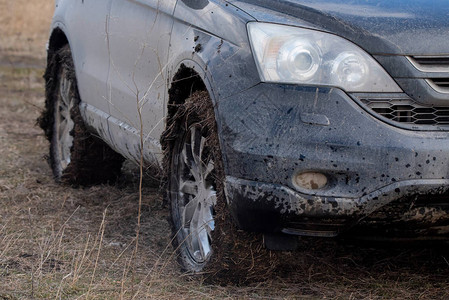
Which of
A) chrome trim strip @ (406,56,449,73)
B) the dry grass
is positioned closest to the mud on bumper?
chrome trim strip @ (406,56,449,73)

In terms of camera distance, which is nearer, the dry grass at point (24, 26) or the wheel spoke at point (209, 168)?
the wheel spoke at point (209, 168)

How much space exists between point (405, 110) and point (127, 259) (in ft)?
5.61

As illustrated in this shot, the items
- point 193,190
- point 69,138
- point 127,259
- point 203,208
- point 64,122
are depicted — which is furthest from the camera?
point 64,122

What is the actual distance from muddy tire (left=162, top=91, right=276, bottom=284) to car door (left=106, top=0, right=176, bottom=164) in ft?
0.62

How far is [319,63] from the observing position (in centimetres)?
342

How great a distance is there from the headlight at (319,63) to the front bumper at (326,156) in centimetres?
5

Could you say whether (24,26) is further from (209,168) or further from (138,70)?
(209,168)

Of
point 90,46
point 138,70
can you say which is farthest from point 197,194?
point 90,46

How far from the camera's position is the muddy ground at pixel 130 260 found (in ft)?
12.6

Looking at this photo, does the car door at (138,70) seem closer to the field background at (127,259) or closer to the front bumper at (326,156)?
the field background at (127,259)

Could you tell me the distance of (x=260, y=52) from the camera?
3473mm


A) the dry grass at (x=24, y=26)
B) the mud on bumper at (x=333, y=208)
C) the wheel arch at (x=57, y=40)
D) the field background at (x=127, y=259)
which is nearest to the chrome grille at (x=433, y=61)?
the mud on bumper at (x=333, y=208)

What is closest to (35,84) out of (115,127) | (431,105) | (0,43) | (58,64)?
(0,43)

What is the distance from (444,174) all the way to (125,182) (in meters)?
3.36
